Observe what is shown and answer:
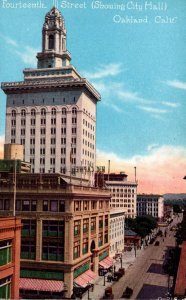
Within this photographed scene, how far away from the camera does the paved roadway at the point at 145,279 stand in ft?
204

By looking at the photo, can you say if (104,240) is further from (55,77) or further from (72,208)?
(55,77)

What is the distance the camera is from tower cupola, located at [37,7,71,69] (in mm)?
119062

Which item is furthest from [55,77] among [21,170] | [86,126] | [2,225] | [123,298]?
[2,225]

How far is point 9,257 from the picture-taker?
128 ft

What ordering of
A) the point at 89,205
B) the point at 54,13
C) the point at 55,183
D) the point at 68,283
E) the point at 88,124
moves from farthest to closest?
1. the point at 54,13
2. the point at 88,124
3. the point at 89,205
4. the point at 55,183
5. the point at 68,283

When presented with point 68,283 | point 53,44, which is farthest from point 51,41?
point 68,283

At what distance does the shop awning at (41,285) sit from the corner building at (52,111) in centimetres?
5099

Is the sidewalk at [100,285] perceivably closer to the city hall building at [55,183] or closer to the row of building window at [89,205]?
the city hall building at [55,183]

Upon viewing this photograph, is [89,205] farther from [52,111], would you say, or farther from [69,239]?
[52,111]

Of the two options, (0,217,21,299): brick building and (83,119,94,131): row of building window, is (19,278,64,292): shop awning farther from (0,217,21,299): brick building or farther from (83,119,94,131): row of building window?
(83,119,94,131): row of building window

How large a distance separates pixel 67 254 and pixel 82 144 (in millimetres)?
54699

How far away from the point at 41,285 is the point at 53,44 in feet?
264

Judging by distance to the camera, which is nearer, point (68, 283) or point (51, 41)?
point (68, 283)

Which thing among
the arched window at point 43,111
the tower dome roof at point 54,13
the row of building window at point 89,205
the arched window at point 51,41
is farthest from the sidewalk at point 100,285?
the tower dome roof at point 54,13
